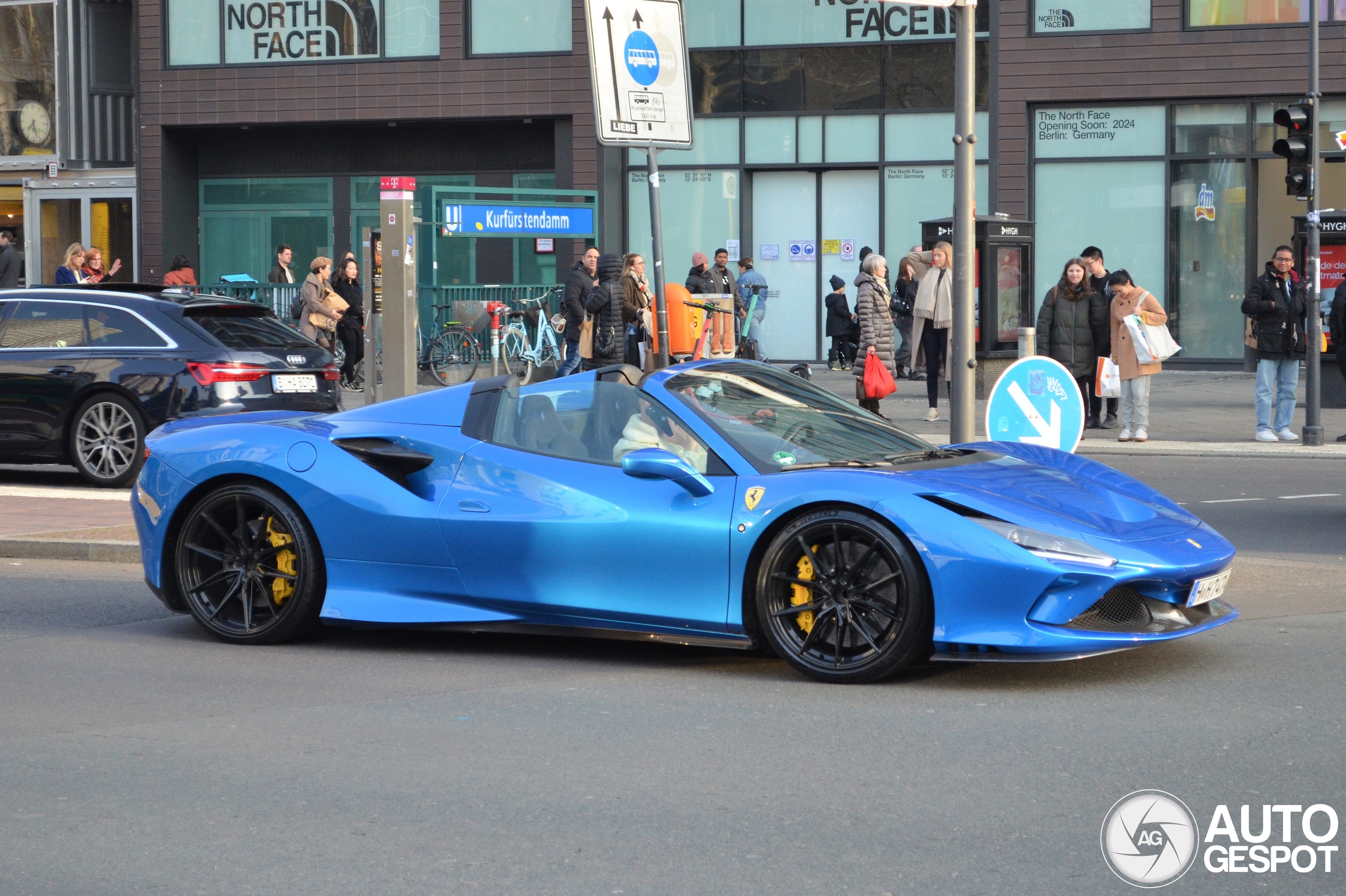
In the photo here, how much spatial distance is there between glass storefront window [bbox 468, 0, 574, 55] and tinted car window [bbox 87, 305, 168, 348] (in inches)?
603

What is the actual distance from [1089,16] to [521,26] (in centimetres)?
905

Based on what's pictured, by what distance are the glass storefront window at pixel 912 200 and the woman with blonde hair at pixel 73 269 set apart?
474 inches

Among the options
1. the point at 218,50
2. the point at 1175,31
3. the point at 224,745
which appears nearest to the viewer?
the point at 224,745

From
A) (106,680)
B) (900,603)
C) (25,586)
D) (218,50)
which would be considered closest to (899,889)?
(900,603)

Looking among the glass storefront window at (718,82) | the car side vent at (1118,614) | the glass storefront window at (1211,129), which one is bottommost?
the car side vent at (1118,614)

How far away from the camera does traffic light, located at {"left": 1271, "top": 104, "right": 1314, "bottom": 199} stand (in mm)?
16109

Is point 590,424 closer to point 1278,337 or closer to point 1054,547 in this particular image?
point 1054,547

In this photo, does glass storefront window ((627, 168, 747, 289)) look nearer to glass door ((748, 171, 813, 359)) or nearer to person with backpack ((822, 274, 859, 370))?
glass door ((748, 171, 813, 359))


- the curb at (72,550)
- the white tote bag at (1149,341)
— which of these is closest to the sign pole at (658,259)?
the curb at (72,550)

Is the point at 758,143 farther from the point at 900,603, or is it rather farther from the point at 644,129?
the point at 900,603

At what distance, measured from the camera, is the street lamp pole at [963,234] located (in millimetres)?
10430

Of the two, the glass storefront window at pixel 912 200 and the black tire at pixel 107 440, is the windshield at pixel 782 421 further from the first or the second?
the glass storefront window at pixel 912 200

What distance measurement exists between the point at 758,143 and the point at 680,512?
21209 mm

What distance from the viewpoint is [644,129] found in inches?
384
